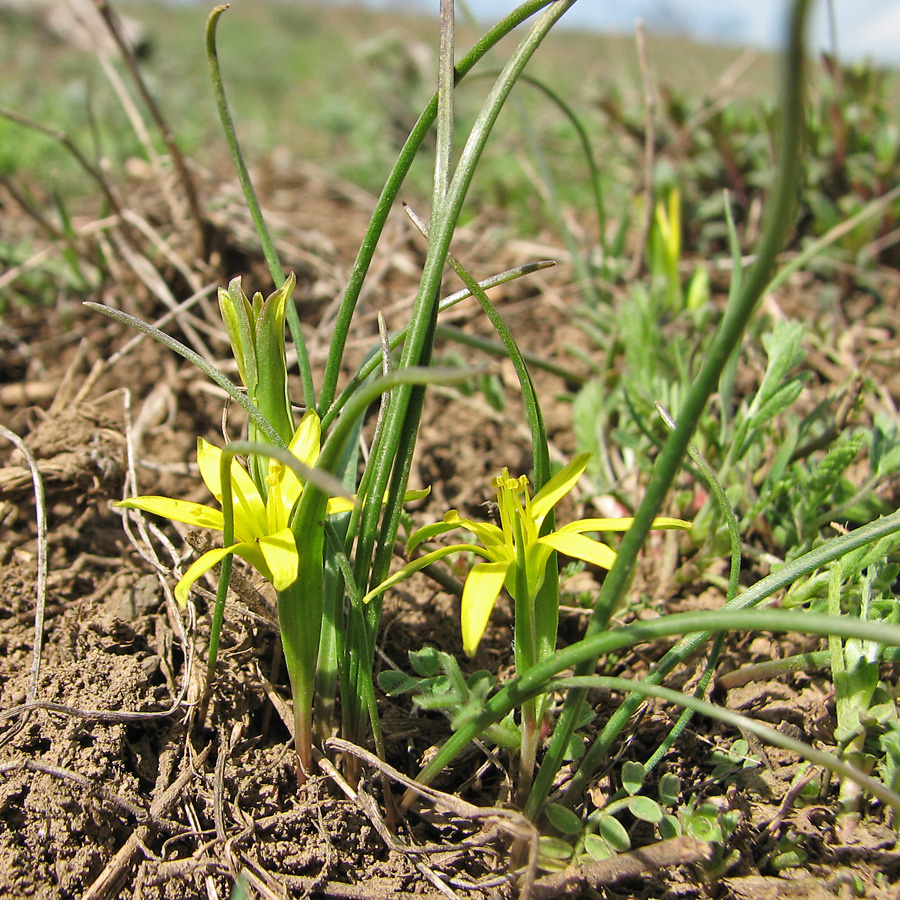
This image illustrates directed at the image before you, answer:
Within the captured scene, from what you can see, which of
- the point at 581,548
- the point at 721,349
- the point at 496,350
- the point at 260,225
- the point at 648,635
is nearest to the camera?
the point at 721,349

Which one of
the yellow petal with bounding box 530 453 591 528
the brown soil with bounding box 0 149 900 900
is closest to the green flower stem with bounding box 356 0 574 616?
the yellow petal with bounding box 530 453 591 528

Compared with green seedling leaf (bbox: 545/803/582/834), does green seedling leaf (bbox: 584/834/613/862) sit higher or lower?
lower

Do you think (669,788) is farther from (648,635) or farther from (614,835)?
(648,635)

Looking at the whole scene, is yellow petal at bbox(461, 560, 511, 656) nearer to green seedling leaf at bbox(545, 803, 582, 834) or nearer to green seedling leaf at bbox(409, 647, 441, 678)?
green seedling leaf at bbox(409, 647, 441, 678)

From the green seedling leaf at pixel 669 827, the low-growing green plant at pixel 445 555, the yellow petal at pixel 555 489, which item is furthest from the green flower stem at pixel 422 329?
the green seedling leaf at pixel 669 827

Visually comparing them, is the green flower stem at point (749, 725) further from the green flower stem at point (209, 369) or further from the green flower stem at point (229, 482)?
the green flower stem at point (209, 369)

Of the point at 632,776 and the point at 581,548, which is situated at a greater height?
the point at 581,548

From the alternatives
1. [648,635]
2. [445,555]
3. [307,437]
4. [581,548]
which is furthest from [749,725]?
[307,437]
